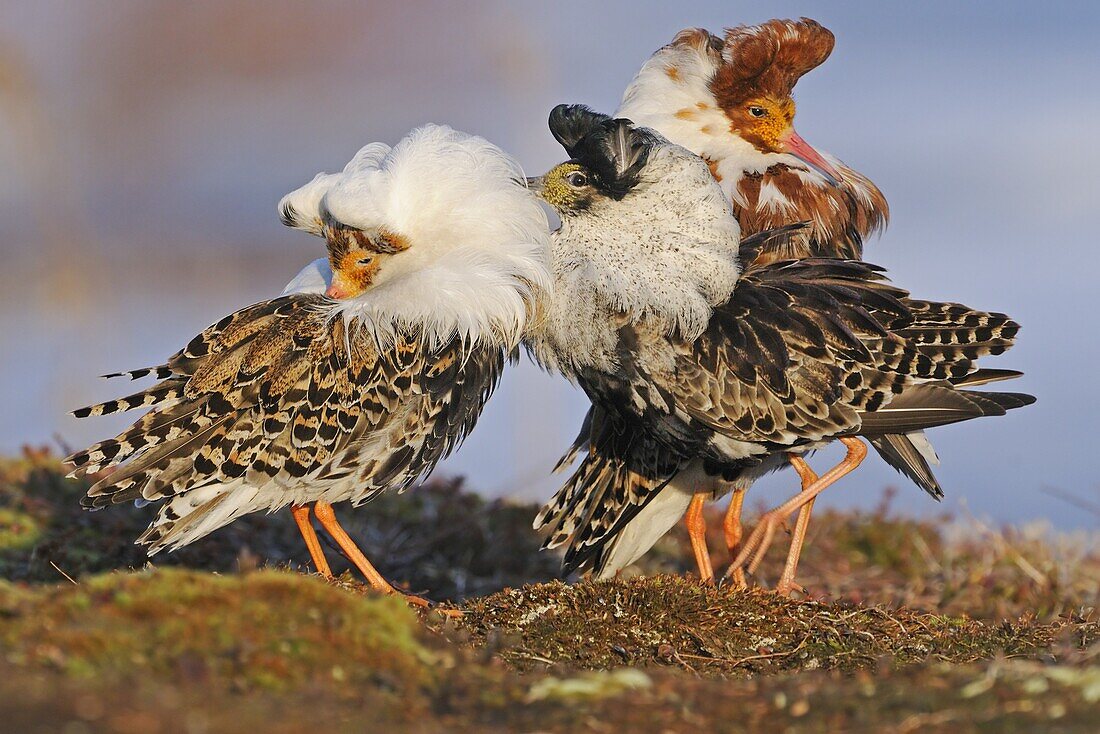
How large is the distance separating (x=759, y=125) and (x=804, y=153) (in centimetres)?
34

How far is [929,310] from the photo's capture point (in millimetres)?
6363

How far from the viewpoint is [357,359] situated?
6.07 metres

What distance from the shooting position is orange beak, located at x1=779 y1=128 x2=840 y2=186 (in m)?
7.90

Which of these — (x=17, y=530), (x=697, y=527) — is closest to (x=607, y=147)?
(x=697, y=527)

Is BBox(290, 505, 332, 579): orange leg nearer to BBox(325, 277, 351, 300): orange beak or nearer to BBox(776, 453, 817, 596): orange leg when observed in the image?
BBox(325, 277, 351, 300): orange beak

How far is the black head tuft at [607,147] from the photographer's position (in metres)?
6.27

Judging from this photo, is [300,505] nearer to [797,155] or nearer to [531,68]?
[797,155]

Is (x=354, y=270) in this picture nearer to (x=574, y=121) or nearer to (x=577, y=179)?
(x=577, y=179)

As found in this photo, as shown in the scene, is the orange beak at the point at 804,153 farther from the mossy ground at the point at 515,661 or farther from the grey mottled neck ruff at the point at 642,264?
the mossy ground at the point at 515,661

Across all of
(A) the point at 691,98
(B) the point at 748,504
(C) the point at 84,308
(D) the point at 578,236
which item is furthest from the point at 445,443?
(C) the point at 84,308

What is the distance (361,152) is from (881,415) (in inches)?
118

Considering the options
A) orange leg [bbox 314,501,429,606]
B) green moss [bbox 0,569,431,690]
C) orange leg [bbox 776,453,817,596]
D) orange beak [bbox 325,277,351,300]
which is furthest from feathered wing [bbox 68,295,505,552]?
green moss [bbox 0,569,431,690]

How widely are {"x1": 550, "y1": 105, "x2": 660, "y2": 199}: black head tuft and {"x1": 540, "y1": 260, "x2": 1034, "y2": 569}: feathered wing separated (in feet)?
2.59

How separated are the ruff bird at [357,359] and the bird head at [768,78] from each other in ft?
6.74
